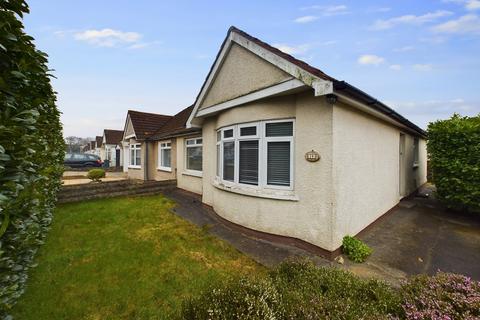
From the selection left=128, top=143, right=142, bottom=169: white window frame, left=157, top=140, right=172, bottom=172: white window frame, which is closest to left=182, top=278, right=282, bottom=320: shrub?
left=157, top=140, right=172, bottom=172: white window frame

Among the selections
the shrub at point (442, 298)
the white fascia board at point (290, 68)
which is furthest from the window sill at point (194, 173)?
the shrub at point (442, 298)

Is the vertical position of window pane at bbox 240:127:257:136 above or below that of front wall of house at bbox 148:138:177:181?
above

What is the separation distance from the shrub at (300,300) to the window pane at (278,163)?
117 inches

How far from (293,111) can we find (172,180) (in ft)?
32.5

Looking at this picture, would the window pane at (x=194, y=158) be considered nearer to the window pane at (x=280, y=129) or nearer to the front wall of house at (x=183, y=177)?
the front wall of house at (x=183, y=177)

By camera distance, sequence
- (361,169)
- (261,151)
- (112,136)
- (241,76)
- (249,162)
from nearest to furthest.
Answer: (261,151) < (361,169) < (249,162) < (241,76) < (112,136)

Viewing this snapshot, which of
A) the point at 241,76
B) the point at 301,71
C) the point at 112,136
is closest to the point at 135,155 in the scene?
the point at 241,76

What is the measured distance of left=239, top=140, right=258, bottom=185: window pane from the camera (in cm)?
627

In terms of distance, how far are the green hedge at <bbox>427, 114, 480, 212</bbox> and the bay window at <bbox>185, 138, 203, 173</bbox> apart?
33.1 feet

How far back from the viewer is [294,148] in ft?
18.5

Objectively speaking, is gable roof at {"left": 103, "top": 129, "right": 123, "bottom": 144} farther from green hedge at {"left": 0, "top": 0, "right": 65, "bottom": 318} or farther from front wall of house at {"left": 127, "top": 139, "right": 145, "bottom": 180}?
green hedge at {"left": 0, "top": 0, "right": 65, "bottom": 318}

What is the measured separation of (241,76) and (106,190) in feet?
30.7

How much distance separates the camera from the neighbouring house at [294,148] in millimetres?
5066

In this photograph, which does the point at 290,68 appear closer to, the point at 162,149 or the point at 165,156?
the point at 165,156
